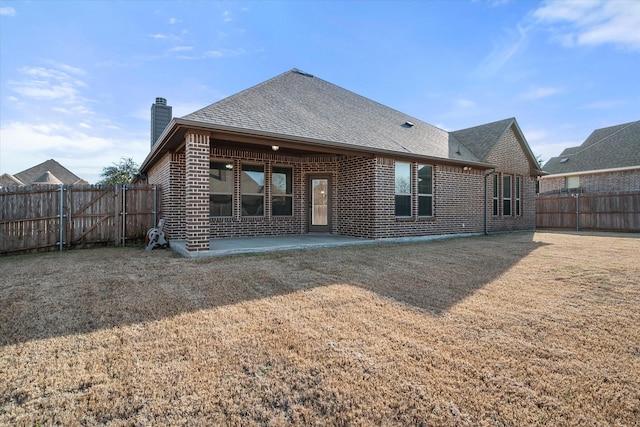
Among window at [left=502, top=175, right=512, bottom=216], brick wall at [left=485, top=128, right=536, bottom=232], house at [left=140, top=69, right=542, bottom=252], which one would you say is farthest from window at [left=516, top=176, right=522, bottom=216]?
house at [left=140, top=69, right=542, bottom=252]

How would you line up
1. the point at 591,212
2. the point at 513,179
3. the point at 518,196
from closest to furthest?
the point at 513,179, the point at 518,196, the point at 591,212

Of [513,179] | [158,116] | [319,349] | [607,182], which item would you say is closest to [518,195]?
[513,179]

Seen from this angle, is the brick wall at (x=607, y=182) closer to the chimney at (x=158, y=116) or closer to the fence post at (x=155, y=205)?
the fence post at (x=155, y=205)

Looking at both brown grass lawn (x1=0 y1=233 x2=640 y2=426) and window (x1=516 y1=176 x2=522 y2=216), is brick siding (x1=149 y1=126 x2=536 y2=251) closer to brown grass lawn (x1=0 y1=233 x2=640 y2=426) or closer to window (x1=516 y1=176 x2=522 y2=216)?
window (x1=516 y1=176 x2=522 y2=216)

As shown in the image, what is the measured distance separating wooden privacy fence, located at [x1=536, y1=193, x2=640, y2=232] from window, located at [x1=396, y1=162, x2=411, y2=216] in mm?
11644

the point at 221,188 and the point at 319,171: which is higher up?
the point at 319,171

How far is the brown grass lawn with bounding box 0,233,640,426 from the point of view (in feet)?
5.67

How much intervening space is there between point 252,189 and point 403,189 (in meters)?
4.95

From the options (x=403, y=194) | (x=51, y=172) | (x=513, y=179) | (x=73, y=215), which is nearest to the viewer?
(x=73, y=215)

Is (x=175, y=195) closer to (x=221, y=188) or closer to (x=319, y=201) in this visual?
(x=221, y=188)

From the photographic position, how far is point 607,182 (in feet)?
59.8

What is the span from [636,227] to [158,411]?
19.7 meters

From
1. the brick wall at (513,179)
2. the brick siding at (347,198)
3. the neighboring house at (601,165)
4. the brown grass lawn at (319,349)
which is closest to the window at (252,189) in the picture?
the brick siding at (347,198)

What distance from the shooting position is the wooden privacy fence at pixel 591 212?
14266mm
